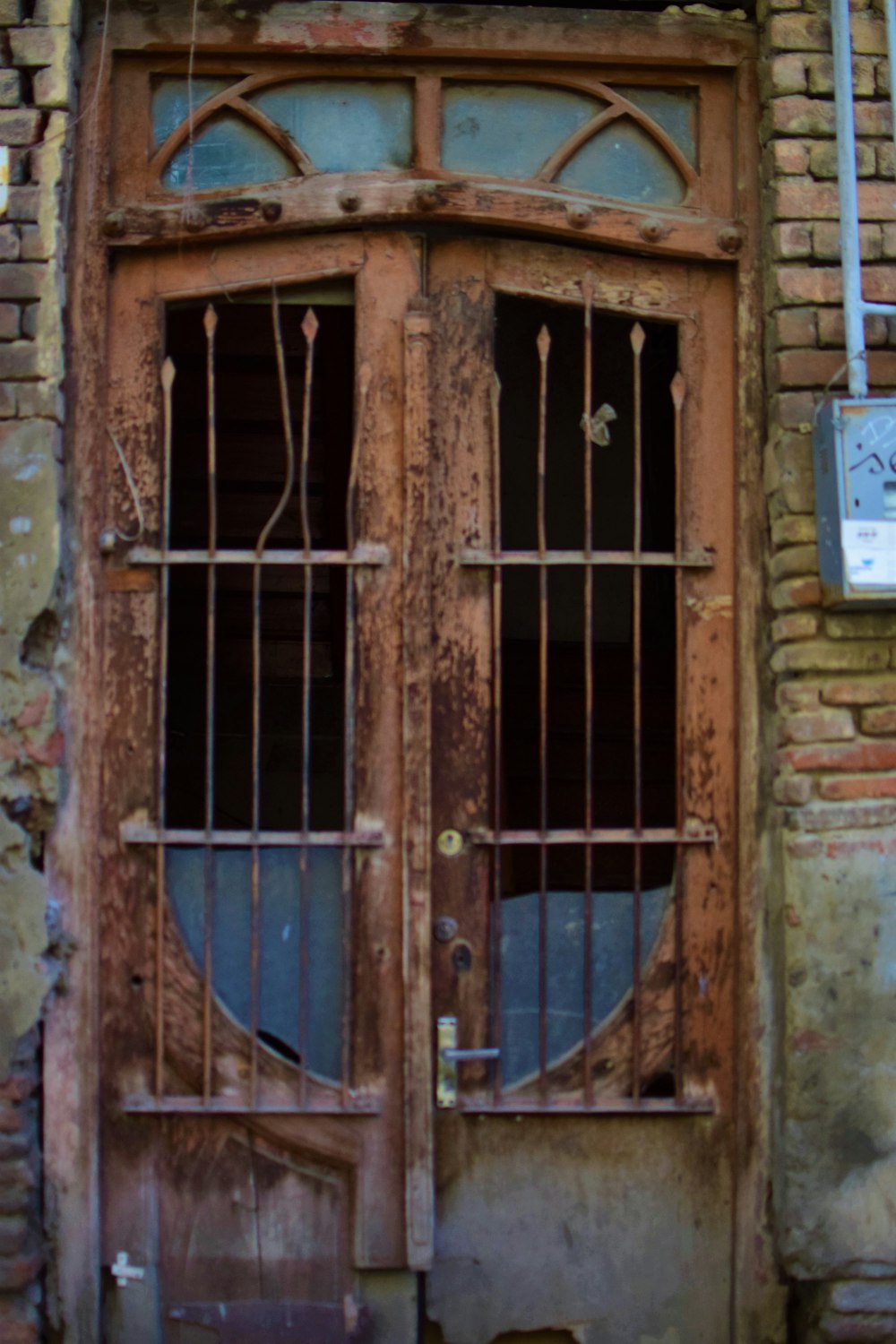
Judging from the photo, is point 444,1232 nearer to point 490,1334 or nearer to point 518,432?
point 490,1334

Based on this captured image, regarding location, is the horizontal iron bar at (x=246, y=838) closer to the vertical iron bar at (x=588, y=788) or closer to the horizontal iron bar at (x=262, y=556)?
the vertical iron bar at (x=588, y=788)

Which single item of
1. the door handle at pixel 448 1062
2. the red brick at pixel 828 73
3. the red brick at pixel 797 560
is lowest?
the door handle at pixel 448 1062

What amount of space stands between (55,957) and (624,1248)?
1.46 meters

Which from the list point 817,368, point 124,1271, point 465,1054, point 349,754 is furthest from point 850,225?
point 124,1271

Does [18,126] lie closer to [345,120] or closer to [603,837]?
[345,120]

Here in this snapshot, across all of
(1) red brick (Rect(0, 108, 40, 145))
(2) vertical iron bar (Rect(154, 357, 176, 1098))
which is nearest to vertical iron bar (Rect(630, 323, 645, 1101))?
(2) vertical iron bar (Rect(154, 357, 176, 1098))

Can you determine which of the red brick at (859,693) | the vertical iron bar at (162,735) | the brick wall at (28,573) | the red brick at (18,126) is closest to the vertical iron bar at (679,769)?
the red brick at (859,693)

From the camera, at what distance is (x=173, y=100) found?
293cm

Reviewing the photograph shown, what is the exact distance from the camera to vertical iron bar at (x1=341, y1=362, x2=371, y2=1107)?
283 cm

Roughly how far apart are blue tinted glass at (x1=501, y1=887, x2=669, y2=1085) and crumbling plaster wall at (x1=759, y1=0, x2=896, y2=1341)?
342 mm

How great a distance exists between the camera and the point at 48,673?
278 cm

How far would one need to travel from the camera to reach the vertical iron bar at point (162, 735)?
2820 mm

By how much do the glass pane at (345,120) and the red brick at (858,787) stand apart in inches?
68.7

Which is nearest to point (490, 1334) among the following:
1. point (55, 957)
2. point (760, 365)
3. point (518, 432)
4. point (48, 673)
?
point (55, 957)
